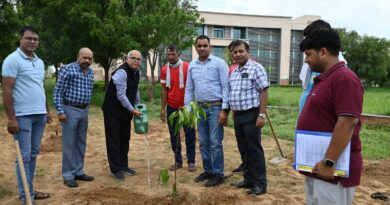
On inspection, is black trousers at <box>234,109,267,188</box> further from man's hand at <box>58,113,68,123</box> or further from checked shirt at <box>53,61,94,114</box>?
man's hand at <box>58,113,68,123</box>

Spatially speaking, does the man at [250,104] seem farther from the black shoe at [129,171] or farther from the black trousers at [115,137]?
the black shoe at [129,171]

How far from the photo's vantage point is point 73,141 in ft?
16.5

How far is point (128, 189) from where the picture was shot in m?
4.89

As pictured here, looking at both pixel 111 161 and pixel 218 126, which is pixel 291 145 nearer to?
pixel 218 126

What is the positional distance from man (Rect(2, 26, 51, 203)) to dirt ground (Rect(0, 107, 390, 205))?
857mm

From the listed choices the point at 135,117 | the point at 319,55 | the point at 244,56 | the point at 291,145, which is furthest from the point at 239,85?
the point at 291,145

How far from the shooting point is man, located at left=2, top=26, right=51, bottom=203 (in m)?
3.83

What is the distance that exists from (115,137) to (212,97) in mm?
1457

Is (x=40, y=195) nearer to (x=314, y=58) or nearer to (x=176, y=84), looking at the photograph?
(x=176, y=84)

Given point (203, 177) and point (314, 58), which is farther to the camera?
point (203, 177)

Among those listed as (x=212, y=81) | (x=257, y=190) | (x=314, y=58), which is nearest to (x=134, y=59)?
(x=212, y=81)

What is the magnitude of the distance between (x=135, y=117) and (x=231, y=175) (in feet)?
5.37

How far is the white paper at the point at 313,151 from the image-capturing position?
2.34 metres

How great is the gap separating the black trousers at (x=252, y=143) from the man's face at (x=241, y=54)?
2.00ft
